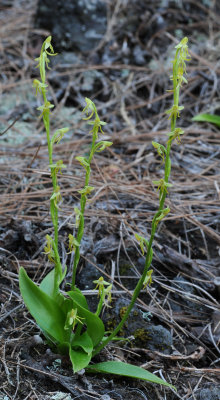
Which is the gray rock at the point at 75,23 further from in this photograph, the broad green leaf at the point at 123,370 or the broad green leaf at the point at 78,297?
the broad green leaf at the point at 123,370

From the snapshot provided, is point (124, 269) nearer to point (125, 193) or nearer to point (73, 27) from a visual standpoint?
point (125, 193)

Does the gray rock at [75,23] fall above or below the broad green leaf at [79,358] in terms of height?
above

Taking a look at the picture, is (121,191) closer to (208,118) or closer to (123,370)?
(208,118)

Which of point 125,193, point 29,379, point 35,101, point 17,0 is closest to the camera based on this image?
point 29,379

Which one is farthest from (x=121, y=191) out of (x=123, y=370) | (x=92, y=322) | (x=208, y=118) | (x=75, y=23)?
(x=75, y=23)

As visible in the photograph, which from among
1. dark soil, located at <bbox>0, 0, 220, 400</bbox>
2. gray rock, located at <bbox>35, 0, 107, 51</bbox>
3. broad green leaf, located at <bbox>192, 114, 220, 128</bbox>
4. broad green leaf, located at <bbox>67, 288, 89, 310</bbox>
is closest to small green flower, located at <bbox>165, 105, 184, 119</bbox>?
broad green leaf, located at <bbox>67, 288, 89, 310</bbox>

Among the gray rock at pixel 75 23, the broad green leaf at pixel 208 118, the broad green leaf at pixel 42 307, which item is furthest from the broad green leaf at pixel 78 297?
the gray rock at pixel 75 23

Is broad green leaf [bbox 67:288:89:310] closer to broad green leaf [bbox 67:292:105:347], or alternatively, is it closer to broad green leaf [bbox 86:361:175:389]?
broad green leaf [bbox 67:292:105:347]

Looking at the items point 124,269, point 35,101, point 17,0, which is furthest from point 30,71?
point 124,269
